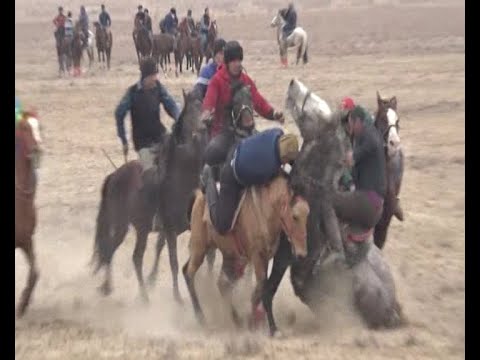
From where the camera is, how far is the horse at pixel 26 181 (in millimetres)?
7926

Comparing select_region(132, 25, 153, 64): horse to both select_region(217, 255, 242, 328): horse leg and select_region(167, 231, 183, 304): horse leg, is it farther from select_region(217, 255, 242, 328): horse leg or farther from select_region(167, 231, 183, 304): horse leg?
select_region(217, 255, 242, 328): horse leg

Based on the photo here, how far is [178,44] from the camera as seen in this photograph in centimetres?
3058

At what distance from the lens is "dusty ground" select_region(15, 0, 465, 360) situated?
719 centimetres

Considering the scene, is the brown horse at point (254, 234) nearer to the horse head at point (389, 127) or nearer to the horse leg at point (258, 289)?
the horse leg at point (258, 289)

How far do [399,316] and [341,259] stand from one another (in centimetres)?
69

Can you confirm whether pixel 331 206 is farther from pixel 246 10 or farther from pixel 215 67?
pixel 246 10

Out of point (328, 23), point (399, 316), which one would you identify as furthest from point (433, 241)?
point (328, 23)

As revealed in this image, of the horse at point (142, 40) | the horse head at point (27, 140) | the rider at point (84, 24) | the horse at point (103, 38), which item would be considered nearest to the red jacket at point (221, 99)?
the horse head at point (27, 140)

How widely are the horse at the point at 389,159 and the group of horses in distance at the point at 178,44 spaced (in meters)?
21.9

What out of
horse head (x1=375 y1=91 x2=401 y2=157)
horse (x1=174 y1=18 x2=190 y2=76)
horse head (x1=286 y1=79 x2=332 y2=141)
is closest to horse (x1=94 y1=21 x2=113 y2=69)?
horse (x1=174 y1=18 x2=190 y2=76)

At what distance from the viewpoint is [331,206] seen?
7340mm

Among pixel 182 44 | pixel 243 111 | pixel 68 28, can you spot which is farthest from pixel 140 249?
pixel 68 28

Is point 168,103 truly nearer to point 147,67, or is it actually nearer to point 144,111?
point 144,111

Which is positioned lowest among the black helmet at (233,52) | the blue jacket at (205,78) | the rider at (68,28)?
the blue jacket at (205,78)
